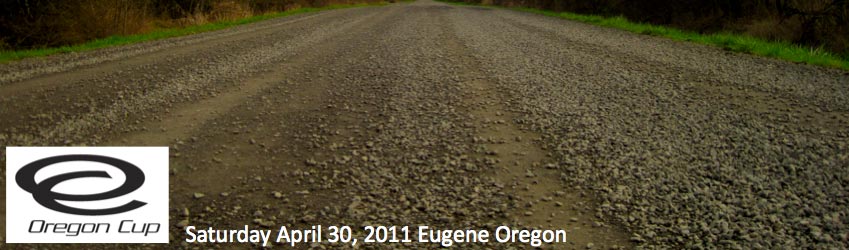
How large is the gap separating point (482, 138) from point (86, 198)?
2.73 m

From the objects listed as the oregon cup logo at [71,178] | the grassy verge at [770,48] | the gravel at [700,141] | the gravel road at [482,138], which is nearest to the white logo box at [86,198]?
the oregon cup logo at [71,178]

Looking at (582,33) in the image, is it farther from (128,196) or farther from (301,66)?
(128,196)

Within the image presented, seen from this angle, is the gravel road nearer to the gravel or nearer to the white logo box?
the gravel

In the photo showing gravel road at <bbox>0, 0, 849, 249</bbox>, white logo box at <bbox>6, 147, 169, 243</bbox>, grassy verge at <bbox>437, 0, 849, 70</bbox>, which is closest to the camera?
white logo box at <bbox>6, 147, 169, 243</bbox>

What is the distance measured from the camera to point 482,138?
14.8 feet

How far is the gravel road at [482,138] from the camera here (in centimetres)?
314

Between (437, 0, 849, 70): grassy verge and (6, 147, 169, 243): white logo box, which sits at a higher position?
(437, 0, 849, 70): grassy verge

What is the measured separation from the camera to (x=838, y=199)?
324cm

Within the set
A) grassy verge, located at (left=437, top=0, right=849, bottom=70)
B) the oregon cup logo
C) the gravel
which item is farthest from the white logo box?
grassy verge, located at (left=437, top=0, right=849, bottom=70)

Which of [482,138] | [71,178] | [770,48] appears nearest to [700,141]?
[482,138]

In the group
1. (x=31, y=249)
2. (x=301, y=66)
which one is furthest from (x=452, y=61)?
(x=31, y=249)

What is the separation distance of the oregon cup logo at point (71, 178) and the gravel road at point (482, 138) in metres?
0.26

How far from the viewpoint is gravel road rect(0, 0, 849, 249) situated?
10.3ft

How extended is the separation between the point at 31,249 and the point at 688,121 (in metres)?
4.75
